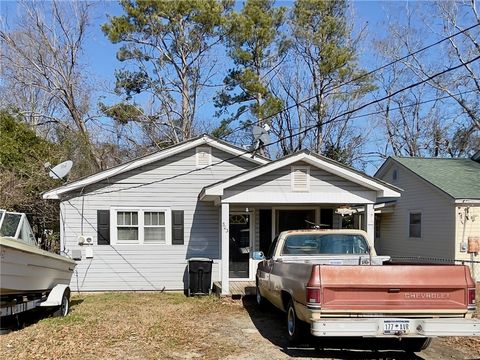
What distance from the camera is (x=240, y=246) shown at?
14867 millimetres

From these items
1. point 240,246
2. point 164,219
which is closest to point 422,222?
point 240,246

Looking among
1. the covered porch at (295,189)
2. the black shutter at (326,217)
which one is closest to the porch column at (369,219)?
the covered porch at (295,189)

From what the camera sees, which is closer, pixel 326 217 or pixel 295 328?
pixel 295 328

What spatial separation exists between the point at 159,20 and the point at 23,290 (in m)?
19.5

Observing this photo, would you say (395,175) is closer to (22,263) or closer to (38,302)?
(38,302)

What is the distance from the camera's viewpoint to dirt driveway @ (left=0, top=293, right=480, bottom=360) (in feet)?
23.1

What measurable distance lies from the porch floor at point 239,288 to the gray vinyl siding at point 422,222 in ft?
24.5

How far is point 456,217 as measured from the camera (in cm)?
1675

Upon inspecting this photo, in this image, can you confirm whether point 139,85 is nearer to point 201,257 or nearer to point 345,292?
point 201,257

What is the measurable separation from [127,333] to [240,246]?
682 cm

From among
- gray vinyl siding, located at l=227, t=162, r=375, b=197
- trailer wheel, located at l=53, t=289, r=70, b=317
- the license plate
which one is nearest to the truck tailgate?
the license plate

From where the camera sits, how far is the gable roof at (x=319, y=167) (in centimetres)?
1222

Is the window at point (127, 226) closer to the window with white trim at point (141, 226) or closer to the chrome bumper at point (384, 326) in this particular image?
the window with white trim at point (141, 226)

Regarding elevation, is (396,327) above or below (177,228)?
below
